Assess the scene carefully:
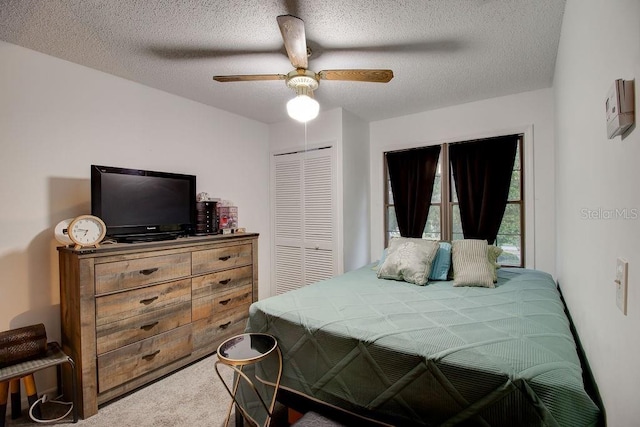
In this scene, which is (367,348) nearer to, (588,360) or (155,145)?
(588,360)

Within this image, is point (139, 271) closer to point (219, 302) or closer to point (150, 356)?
point (150, 356)

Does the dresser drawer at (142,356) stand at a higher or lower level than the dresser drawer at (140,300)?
lower

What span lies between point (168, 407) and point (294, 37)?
8.31 ft

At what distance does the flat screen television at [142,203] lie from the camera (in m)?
2.32

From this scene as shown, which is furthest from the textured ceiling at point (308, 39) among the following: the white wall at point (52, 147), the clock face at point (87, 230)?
the clock face at point (87, 230)

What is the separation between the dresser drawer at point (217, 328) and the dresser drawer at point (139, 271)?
520mm

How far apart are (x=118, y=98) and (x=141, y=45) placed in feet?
2.41

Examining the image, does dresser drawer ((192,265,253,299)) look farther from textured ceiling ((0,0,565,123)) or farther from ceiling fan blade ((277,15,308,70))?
ceiling fan blade ((277,15,308,70))

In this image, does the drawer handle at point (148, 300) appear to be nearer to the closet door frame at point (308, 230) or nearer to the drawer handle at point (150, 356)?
the drawer handle at point (150, 356)

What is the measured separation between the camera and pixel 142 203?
2.56 meters

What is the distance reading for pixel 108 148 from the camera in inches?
102

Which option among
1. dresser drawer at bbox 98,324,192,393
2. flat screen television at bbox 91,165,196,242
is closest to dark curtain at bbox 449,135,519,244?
flat screen television at bbox 91,165,196,242

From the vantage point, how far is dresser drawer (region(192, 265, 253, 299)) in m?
2.71

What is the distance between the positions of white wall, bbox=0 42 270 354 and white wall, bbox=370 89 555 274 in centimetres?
292
